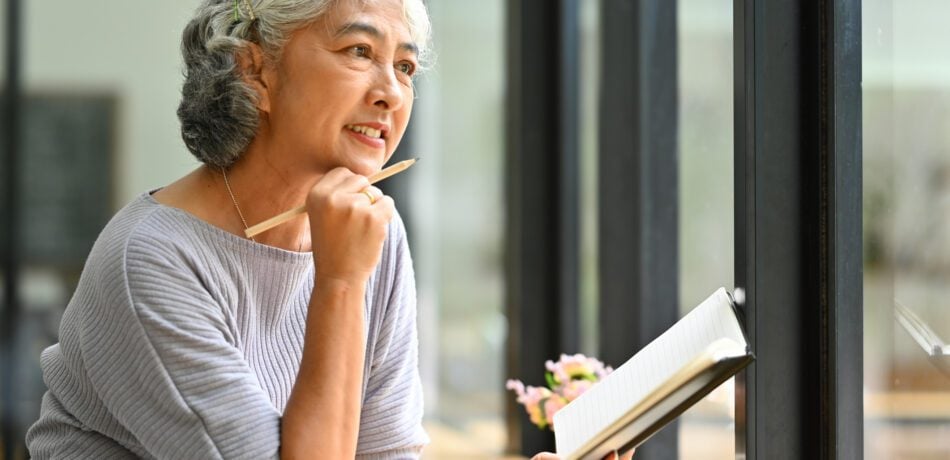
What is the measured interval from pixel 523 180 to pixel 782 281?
6.47ft

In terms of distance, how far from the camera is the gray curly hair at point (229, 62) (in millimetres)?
1489

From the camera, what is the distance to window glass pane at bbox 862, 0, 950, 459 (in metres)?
1.48

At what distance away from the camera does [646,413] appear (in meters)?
1.23

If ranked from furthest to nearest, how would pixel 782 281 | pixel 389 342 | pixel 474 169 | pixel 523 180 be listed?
1. pixel 474 169
2. pixel 523 180
3. pixel 782 281
4. pixel 389 342

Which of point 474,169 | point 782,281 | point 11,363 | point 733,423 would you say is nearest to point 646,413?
point 782,281

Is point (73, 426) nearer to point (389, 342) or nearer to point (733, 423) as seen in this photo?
point (389, 342)

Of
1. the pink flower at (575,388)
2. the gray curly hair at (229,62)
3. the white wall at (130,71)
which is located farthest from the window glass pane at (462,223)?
the gray curly hair at (229,62)

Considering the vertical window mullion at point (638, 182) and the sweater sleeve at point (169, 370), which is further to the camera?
the vertical window mullion at point (638, 182)

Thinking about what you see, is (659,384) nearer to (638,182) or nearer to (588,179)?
(638,182)

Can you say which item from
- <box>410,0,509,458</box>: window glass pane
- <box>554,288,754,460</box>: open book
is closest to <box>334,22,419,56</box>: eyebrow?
<box>554,288,754,460</box>: open book

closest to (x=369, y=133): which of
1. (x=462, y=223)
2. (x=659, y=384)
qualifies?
(x=659, y=384)

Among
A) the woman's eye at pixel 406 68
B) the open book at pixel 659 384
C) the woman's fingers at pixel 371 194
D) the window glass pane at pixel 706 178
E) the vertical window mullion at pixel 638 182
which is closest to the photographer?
the open book at pixel 659 384

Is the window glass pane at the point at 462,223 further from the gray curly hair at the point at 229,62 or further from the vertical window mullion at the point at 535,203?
the gray curly hair at the point at 229,62

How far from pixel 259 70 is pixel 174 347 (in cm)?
43
